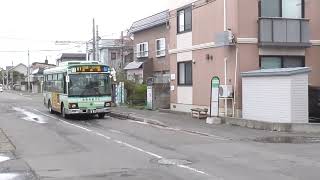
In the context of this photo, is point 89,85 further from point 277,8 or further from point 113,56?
point 113,56

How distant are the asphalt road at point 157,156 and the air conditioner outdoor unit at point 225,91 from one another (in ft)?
13.2

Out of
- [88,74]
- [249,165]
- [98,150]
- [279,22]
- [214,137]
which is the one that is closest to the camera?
[249,165]

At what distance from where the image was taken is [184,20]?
1200 inches

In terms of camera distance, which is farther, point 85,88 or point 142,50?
point 142,50

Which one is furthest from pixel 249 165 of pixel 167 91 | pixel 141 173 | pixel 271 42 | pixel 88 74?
pixel 167 91

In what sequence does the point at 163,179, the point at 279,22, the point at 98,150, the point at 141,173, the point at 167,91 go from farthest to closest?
the point at 167,91, the point at 279,22, the point at 98,150, the point at 141,173, the point at 163,179

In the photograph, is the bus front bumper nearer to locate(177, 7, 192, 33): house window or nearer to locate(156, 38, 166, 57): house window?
locate(177, 7, 192, 33): house window

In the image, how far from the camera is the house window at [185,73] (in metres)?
30.1

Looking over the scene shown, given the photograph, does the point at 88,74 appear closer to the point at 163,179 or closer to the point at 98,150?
the point at 98,150

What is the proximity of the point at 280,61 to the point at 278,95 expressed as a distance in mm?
4622

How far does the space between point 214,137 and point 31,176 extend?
A: 9087 millimetres

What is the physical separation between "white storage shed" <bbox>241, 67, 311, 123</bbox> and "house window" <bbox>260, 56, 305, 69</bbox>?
7.71 ft

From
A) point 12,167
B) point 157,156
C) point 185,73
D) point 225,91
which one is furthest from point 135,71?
point 12,167

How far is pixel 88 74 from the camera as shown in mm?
28047
